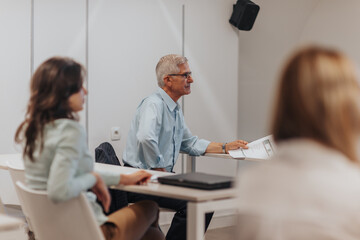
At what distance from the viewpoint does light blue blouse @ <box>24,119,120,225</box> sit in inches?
87.7

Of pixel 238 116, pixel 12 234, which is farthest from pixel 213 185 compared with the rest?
pixel 238 116

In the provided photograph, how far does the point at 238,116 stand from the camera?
6.10 meters

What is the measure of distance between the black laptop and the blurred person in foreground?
3.23 feet

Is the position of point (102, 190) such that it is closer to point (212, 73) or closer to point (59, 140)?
point (59, 140)

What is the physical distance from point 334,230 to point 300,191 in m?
0.14

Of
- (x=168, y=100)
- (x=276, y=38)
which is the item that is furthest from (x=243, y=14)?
(x=168, y=100)

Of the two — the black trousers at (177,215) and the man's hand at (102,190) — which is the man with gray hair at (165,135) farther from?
the man's hand at (102,190)

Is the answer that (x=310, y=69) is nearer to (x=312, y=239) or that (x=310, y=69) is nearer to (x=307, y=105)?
(x=307, y=105)

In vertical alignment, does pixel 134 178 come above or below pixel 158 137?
below

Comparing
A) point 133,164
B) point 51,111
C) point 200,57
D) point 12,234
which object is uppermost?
point 200,57

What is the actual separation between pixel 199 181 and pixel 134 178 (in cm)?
33

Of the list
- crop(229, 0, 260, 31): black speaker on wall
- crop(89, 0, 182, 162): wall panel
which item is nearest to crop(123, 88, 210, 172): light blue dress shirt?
crop(89, 0, 182, 162): wall panel

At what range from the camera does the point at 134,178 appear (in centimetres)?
264

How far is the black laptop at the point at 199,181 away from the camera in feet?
8.14
